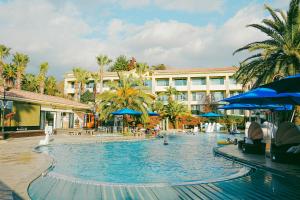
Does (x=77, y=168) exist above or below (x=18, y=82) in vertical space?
below

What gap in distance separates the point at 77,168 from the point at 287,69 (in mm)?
13629

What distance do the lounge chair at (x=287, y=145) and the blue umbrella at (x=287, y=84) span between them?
9.96 feet

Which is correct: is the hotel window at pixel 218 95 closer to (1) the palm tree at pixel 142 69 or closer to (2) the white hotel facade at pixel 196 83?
(2) the white hotel facade at pixel 196 83

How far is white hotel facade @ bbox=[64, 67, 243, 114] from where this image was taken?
55875 millimetres

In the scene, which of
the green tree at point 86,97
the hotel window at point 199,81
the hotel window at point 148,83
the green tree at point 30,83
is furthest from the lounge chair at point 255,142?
the green tree at point 30,83

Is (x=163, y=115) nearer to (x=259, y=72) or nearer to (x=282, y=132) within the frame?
(x=259, y=72)

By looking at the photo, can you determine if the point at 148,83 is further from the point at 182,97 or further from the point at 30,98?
the point at 30,98

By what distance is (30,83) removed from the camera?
56688 mm

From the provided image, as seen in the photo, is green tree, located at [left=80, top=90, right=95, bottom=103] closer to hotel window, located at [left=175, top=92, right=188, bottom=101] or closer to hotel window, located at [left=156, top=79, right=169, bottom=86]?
hotel window, located at [left=156, top=79, right=169, bottom=86]

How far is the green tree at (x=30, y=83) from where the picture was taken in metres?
55.5

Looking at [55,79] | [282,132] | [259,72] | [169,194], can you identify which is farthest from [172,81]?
[169,194]

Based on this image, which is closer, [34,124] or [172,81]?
[34,124]

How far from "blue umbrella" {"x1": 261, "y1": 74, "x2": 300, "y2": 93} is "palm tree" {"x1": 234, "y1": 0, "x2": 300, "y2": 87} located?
11.2 meters

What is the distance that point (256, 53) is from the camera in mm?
20219
